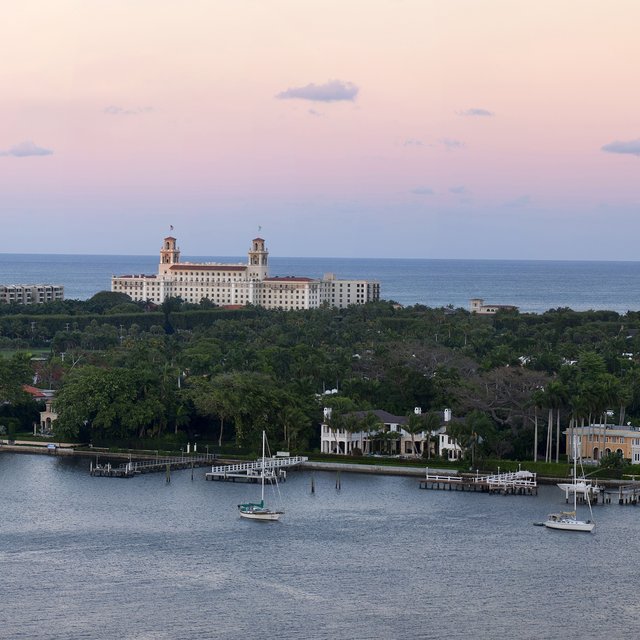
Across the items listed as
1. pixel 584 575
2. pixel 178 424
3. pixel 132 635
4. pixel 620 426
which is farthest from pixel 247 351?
pixel 132 635

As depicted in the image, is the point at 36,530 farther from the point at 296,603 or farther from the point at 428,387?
the point at 428,387

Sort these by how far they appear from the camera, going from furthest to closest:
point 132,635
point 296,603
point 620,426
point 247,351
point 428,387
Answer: point 247,351, point 428,387, point 620,426, point 296,603, point 132,635

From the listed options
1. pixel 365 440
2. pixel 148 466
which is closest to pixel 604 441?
pixel 365 440

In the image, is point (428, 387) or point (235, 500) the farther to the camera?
point (428, 387)

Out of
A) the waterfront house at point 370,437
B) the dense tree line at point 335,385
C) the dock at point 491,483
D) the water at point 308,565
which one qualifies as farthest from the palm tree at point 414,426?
the water at point 308,565

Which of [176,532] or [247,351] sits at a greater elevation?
[247,351]

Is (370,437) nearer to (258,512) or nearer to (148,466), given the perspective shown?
(148,466)
